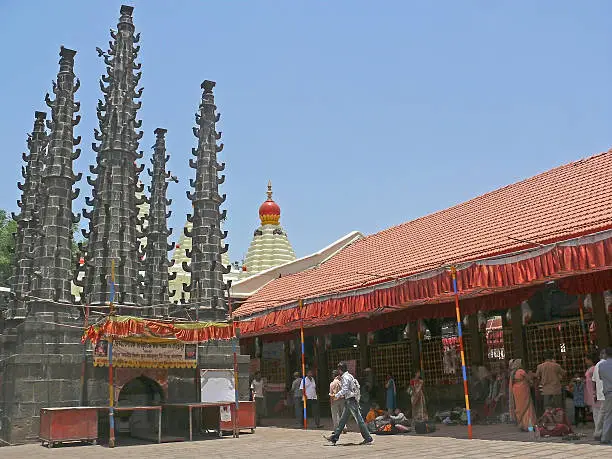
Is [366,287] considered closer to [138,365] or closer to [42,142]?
[138,365]

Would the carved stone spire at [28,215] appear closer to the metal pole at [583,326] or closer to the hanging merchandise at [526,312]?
the hanging merchandise at [526,312]

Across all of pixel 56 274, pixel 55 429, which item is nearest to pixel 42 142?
pixel 56 274

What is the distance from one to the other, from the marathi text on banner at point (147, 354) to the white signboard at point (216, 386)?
53 cm

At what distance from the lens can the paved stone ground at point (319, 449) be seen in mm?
9312

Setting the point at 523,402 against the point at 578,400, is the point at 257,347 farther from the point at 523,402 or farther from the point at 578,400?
the point at 578,400

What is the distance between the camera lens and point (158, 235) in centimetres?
2223

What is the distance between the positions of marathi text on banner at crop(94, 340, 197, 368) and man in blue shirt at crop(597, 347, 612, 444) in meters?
9.43

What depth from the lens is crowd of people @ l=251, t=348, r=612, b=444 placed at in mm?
10250

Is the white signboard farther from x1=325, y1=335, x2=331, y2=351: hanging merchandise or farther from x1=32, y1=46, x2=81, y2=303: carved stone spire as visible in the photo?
x1=325, y1=335, x2=331, y2=351: hanging merchandise

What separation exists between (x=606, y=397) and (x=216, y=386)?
9.40 metres

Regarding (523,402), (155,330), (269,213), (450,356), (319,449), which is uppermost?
(269,213)

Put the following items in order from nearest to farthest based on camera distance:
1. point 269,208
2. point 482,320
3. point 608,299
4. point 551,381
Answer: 1. point 551,381
2. point 608,299
3. point 482,320
4. point 269,208

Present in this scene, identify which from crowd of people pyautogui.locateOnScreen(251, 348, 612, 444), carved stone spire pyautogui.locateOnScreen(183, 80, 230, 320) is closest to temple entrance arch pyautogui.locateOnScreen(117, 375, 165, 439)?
carved stone spire pyautogui.locateOnScreen(183, 80, 230, 320)

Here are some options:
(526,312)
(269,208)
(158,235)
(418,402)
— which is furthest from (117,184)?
(269,208)
